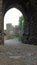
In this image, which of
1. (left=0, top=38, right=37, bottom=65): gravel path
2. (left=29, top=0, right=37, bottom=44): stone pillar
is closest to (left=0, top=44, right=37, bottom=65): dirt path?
(left=0, top=38, right=37, bottom=65): gravel path

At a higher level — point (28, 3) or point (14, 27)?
point (28, 3)

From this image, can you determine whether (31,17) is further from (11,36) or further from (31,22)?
(11,36)

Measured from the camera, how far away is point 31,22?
409 inches

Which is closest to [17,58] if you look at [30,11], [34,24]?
[34,24]

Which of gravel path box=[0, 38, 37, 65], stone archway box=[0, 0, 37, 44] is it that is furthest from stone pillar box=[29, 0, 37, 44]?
gravel path box=[0, 38, 37, 65]

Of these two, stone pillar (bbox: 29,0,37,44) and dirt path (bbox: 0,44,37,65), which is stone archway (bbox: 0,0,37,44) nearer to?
stone pillar (bbox: 29,0,37,44)

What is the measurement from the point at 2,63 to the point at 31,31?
289 inches

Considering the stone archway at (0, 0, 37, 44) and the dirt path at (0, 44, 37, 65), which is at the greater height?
the stone archway at (0, 0, 37, 44)

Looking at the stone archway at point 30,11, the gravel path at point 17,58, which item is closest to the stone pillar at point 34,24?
the stone archway at point 30,11

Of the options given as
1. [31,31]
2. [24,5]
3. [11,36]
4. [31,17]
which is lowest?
[11,36]

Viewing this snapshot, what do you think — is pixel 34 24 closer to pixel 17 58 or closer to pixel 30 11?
pixel 30 11

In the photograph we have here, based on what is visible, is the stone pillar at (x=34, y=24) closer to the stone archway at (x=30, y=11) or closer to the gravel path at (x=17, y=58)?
the stone archway at (x=30, y=11)

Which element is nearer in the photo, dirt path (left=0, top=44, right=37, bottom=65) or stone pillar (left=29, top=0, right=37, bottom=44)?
dirt path (left=0, top=44, right=37, bottom=65)

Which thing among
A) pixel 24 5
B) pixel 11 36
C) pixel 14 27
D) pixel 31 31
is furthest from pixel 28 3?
pixel 14 27
